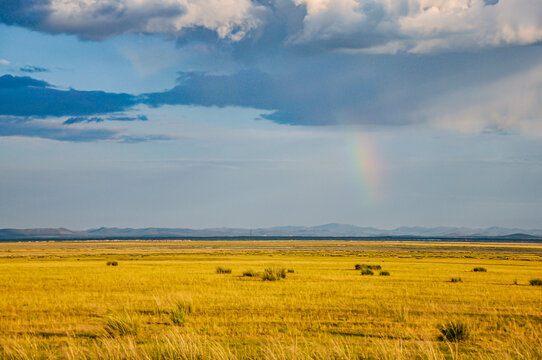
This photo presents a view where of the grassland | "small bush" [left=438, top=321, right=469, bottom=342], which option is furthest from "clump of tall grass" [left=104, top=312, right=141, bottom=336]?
"small bush" [left=438, top=321, right=469, bottom=342]

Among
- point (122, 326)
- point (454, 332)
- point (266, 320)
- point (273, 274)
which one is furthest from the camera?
point (273, 274)

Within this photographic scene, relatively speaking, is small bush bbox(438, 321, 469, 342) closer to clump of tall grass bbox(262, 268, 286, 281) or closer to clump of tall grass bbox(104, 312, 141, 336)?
clump of tall grass bbox(104, 312, 141, 336)

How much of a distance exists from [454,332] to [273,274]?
2255 centimetres

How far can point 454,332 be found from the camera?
50.4 feet

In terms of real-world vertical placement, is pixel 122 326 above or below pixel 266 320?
above

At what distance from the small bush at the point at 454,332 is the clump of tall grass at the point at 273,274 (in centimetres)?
2159

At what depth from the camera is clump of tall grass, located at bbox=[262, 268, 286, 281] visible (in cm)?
3681

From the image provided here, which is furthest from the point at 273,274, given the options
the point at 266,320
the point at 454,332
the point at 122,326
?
the point at 454,332

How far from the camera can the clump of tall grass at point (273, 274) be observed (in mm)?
36812

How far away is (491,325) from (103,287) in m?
21.4

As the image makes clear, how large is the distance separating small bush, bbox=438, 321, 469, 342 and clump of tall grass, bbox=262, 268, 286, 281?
70.8 feet

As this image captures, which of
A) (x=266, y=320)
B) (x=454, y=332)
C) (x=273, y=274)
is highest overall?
(x=454, y=332)

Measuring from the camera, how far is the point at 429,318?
1967 centimetres

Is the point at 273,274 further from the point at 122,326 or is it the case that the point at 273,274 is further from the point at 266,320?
the point at 122,326
